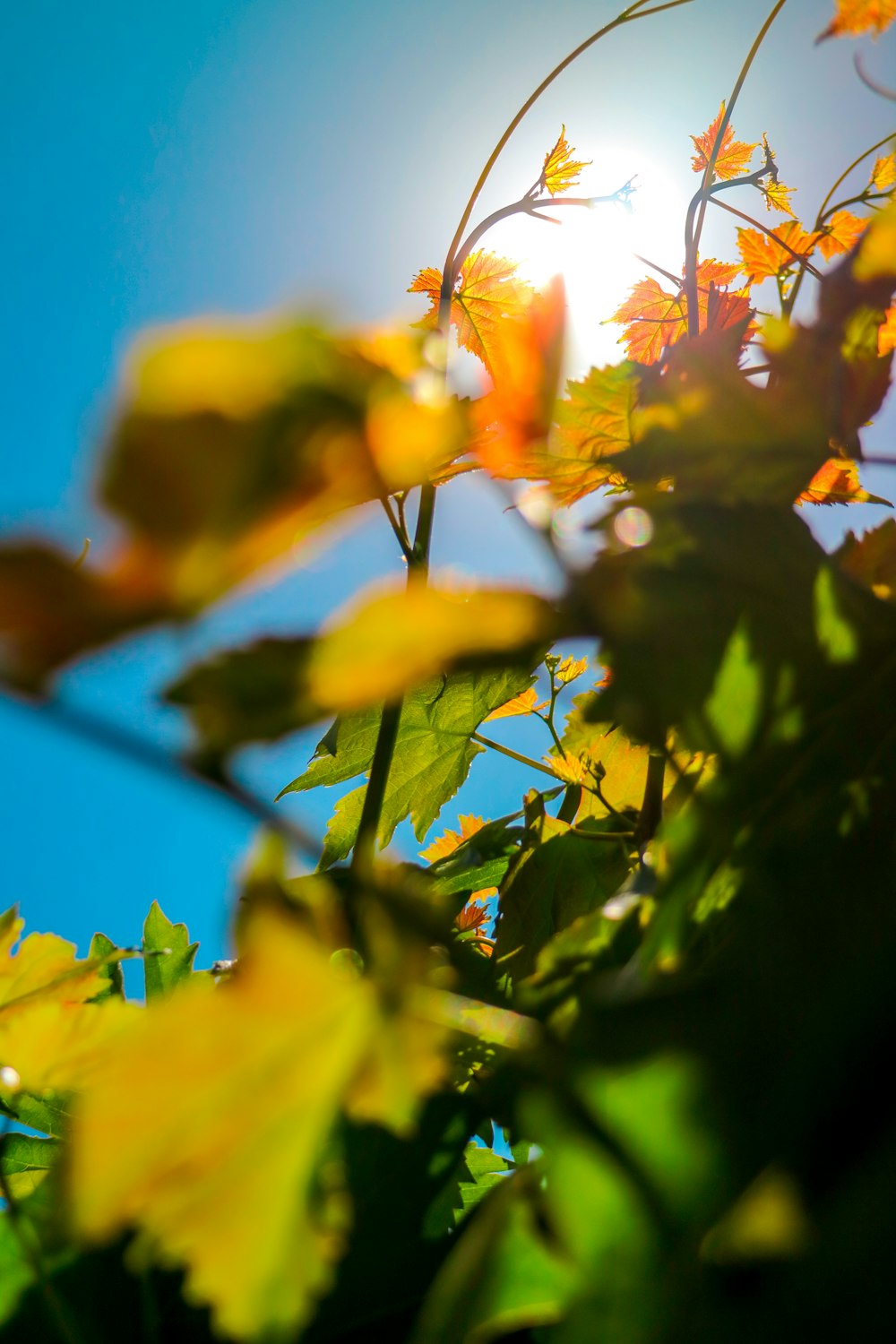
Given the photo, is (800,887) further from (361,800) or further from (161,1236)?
(361,800)

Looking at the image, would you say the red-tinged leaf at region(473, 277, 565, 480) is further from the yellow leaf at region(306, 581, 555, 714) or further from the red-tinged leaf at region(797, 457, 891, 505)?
the red-tinged leaf at region(797, 457, 891, 505)

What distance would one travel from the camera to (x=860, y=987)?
0.60 feet

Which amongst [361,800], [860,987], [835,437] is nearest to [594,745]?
[361,800]

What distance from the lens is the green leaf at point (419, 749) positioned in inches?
27.4

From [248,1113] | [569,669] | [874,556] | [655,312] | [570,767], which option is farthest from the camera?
[655,312]

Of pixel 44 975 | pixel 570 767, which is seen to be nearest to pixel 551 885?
pixel 570 767

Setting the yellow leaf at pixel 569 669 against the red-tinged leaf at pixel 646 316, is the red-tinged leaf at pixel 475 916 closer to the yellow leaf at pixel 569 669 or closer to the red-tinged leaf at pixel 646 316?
the yellow leaf at pixel 569 669

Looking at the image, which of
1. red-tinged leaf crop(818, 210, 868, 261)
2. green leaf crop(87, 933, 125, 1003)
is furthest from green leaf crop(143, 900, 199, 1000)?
red-tinged leaf crop(818, 210, 868, 261)

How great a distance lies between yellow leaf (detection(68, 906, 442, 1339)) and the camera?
155 mm

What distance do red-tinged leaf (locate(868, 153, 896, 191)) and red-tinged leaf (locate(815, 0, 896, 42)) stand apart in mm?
365

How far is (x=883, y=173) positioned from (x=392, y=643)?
83cm

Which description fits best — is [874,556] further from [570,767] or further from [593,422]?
[570,767]

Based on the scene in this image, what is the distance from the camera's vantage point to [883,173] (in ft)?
2.51

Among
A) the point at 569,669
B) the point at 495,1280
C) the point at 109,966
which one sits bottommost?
the point at 495,1280
